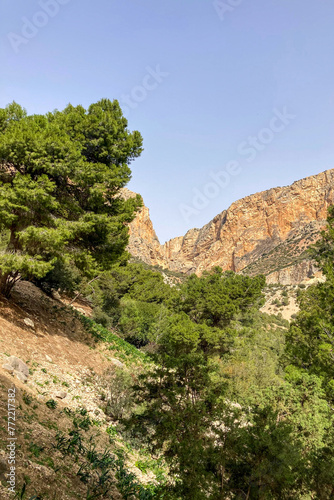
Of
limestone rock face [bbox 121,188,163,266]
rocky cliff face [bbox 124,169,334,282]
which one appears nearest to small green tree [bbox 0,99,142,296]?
limestone rock face [bbox 121,188,163,266]

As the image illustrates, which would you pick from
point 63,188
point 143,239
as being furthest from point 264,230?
point 63,188

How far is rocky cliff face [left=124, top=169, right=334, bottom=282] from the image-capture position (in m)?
107

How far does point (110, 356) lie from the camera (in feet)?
41.1

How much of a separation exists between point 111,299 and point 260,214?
131490 millimetres

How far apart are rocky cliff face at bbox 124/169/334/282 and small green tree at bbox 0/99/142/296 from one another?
87779 mm

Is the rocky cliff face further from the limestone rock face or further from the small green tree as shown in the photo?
the small green tree

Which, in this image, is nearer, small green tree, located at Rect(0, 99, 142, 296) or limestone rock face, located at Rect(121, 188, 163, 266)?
small green tree, located at Rect(0, 99, 142, 296)

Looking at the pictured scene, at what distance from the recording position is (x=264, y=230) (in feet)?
460

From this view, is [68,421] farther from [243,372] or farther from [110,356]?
[243,372]

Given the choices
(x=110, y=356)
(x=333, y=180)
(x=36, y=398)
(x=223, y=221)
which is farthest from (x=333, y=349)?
(x=223, y=221)

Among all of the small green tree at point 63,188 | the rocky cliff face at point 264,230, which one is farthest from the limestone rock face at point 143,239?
the small green tree at point 63,188

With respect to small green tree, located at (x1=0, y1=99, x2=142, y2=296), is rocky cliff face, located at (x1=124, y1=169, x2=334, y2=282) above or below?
above

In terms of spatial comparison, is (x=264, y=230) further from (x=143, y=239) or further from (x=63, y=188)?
(x=63, y=188)

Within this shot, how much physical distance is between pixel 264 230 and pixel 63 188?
462ft
